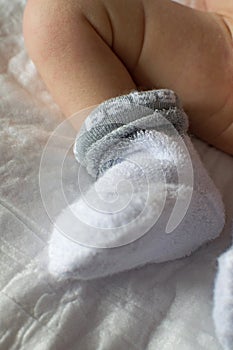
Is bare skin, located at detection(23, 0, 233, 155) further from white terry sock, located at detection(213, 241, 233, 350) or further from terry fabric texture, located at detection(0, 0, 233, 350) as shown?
white terry sock, located at detection(213, 241, 233, 350)

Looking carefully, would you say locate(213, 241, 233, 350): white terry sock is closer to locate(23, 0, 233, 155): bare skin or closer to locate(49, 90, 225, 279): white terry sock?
locate(49, 90, 225, 279): white terry sock

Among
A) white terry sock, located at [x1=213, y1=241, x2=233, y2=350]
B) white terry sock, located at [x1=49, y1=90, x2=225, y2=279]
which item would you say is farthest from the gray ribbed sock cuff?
white terry sock, located at [x1=213, y1=241, x2=233, y2=350]

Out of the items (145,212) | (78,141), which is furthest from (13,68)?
(145,212)

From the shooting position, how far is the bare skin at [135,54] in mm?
619

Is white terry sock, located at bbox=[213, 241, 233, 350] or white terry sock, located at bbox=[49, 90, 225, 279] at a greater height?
white terry sock, located at bbox=[49, 90, 225, 279]

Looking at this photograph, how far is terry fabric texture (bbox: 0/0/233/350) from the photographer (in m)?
0.50

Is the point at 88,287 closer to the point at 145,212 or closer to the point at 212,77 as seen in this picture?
the point at 145,212

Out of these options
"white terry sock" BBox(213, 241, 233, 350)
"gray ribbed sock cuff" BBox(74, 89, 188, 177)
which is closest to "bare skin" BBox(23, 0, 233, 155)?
"gray ribbed sock cuff" BBox(74, 89, 188, 177)

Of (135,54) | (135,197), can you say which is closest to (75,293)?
(135,197)

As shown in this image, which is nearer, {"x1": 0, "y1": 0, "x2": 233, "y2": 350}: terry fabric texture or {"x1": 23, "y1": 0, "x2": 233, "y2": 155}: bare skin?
{"x1": 0, "y1": 0, "x2": 233, "y2": 350}: terry fabric texture

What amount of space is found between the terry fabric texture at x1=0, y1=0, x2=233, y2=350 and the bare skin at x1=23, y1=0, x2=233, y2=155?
86 millimetres

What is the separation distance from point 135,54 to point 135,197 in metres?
0.21

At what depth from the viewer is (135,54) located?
66 centimetres

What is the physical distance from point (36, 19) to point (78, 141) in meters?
0.15
